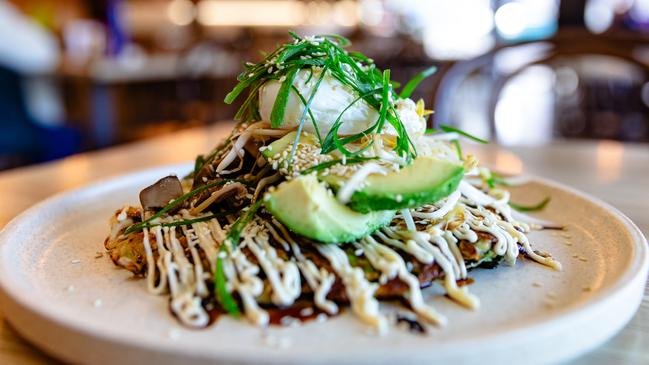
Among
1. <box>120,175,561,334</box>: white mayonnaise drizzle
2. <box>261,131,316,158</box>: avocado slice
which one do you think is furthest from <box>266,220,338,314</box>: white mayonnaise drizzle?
<box>261,131,316,158</box>: avocado slice

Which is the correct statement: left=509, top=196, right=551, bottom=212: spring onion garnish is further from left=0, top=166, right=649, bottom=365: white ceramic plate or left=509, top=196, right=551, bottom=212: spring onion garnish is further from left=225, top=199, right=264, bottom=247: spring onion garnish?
left=225, top=199, right=264, bottom=247: spring onion garnish

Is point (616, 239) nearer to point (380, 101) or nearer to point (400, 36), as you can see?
point (380, 101)

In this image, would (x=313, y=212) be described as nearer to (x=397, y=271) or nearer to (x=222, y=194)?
(x=397, y=271)

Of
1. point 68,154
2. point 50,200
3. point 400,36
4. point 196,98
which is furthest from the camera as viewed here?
point 400,36

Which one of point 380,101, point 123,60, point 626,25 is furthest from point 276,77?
point 626,25

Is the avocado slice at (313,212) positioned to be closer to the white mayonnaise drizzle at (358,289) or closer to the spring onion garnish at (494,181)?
the white mayonnaise drizzle at (358,289)

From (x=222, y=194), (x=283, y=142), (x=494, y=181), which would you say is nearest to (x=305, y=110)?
(x=283, y=142)
